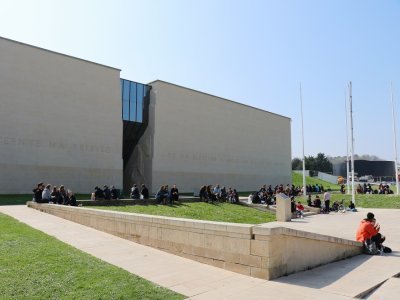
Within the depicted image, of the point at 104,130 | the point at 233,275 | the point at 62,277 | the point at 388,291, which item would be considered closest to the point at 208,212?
the point at 233,275

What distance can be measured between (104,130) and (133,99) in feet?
17.3

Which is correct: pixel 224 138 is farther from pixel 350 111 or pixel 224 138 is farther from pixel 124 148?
pixel 350 111

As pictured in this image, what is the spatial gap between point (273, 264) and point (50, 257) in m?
4.49

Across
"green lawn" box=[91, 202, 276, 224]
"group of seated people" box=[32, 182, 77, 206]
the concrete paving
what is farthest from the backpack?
"group of seated people" box=[32, 182, 77, 206]

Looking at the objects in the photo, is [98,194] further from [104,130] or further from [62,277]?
[62,277]

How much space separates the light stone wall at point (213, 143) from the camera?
3994 centimetres

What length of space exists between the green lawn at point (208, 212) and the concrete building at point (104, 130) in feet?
43.6

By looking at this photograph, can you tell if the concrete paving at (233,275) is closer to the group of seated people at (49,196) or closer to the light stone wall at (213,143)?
the group of seated people at (49,196)

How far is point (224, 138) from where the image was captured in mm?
47281

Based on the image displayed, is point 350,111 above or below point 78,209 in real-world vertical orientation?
above

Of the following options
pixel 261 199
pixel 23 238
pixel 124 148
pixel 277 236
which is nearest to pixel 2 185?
pixel 124 148

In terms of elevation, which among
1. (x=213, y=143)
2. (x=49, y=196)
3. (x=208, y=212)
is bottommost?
(x=208, y=212)

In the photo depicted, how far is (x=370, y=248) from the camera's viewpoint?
35.1 feet

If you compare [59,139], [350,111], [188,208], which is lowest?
[188,208]
